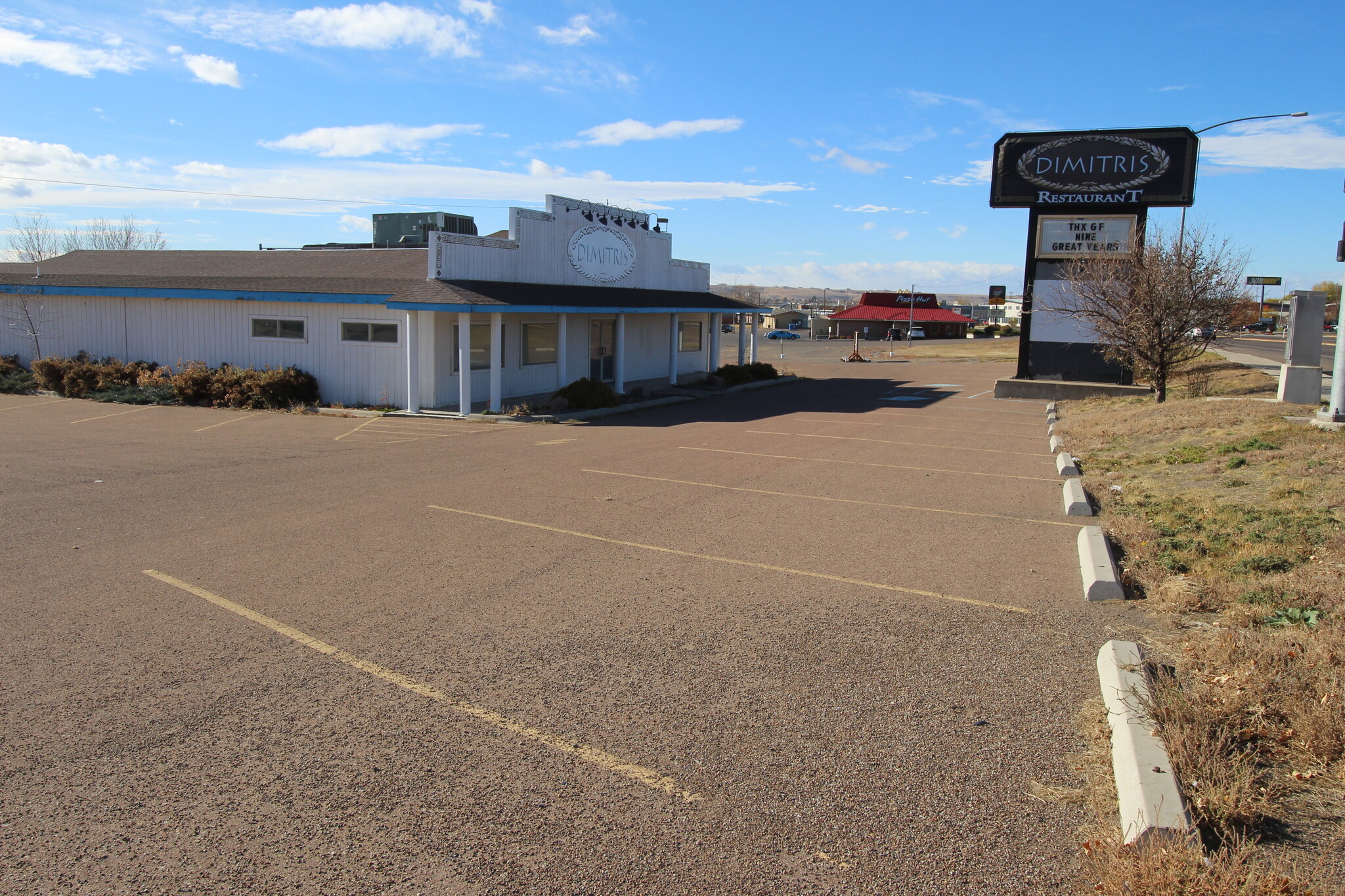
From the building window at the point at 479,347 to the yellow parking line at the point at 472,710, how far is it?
594 inches

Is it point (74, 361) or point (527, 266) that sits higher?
point (527, 266)

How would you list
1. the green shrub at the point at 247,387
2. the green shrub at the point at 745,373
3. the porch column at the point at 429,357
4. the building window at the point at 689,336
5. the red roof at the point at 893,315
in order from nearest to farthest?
the porch column at the point at 429,357 < the green shrub at the point at 247,387 < the green shrub at the point at 745,373 < the building window at the point at 689,336 < the red roof at the point at 893,315

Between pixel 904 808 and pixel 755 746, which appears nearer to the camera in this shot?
pixel 904 808

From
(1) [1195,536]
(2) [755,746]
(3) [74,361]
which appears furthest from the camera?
(3) [74,361]

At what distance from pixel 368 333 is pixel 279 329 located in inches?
108

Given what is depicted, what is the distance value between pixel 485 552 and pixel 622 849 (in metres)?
5.22

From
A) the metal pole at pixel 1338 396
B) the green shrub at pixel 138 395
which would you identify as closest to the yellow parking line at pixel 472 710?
the metal pole at pixel 1338 396

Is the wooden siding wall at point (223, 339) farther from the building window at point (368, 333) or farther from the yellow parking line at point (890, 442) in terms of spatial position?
the yellow parking line at point (890, 442)

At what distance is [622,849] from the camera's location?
3.92 metres

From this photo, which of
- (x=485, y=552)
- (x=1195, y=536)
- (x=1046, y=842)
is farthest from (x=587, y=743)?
(x=1195, y=536)

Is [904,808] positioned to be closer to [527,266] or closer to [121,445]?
[121,445]

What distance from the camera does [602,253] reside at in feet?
88.7

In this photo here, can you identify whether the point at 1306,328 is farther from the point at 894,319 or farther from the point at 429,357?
the point at 894,319

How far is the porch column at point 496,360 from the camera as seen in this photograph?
20.6 metres
